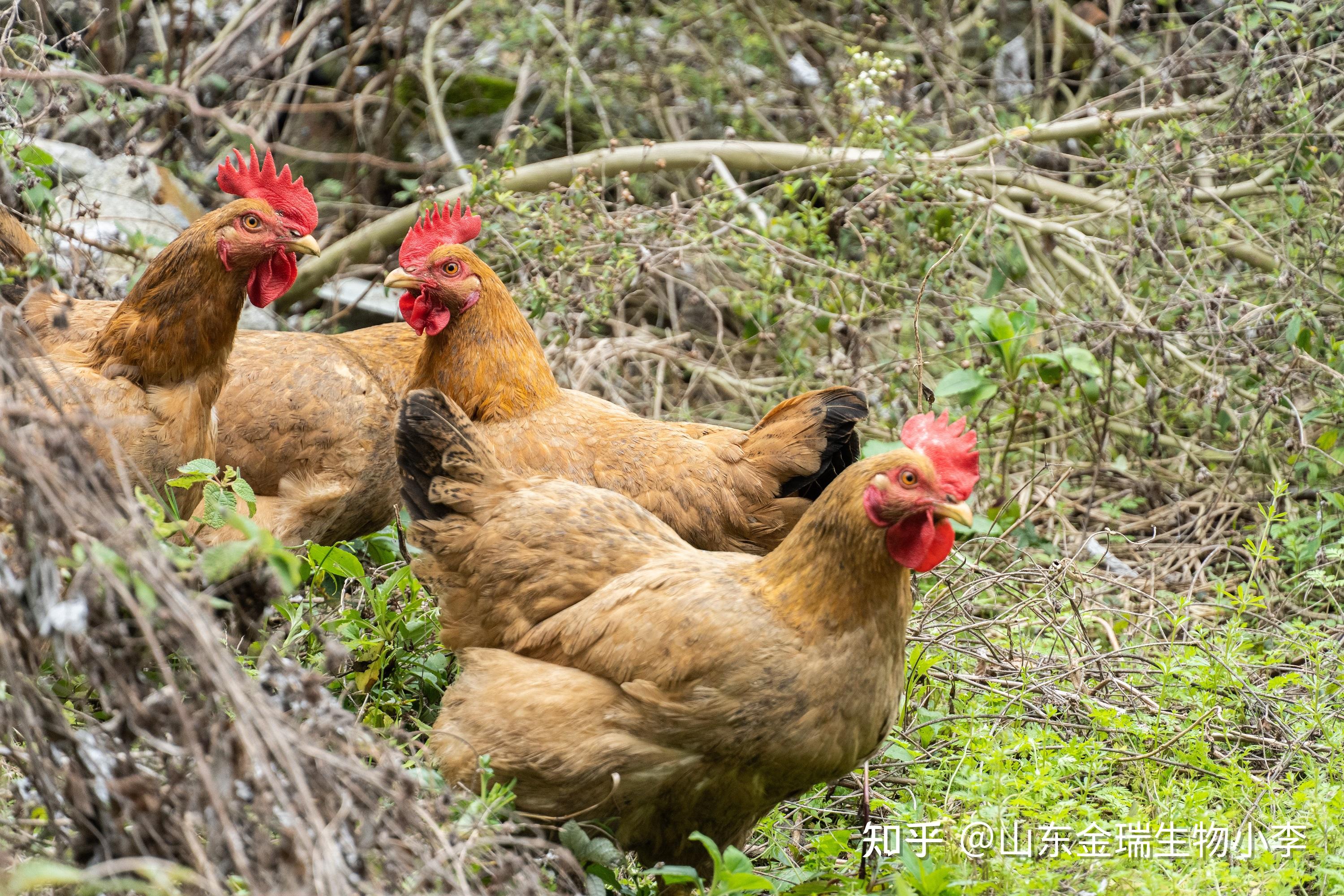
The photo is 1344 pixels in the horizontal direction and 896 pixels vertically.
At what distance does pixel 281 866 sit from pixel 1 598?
75 cm

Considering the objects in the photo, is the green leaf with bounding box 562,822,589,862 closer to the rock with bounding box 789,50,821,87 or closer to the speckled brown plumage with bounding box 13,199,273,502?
the speckled brown plumage with bounding box 13,199,273,502

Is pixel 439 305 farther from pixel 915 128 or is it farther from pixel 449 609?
pixel 915 128

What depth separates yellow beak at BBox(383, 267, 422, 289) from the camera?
4305 millimetres

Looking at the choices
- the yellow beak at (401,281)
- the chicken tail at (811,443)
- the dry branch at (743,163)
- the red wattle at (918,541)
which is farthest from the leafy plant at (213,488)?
the dry branch at (743,163)

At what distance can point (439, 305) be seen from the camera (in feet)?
14.4

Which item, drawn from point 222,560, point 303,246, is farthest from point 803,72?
point 222,560

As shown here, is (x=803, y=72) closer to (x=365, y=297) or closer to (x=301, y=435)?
(x=365, y=297)

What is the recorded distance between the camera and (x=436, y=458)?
358 centimetres

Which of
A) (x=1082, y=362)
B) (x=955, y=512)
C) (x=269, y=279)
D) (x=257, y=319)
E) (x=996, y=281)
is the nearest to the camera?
(x=955, y=512)

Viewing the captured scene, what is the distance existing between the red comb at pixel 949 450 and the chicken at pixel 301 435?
7.05ft

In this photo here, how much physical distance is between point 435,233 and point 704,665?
Answer: 2.39m

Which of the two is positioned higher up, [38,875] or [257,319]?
[38,875]

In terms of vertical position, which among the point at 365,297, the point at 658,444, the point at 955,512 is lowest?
the point at 365,297

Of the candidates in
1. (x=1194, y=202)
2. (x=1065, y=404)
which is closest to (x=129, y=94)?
(x=1065, y=404)
